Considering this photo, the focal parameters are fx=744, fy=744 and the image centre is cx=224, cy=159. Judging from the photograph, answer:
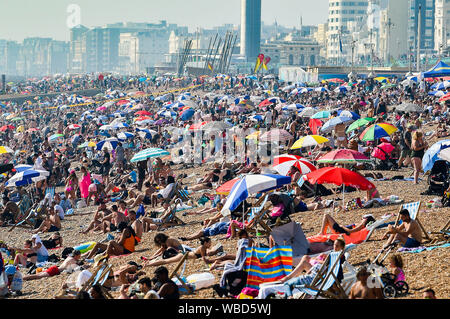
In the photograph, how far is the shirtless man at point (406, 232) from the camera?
9.38 meters

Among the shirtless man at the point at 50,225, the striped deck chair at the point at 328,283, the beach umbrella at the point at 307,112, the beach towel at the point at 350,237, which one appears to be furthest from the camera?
the beach umbrella at the point at 307,112

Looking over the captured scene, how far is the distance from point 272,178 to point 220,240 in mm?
1611

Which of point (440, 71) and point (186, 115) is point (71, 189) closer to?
point (186, 115)

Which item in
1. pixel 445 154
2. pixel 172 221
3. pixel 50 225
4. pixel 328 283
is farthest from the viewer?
pixel 50 225

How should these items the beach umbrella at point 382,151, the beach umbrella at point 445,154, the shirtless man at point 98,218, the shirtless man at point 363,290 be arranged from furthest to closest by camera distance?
the beach umbrella at point 382,151
the shirtless man at point 98,218
the beach umbrella at point 445,154
the shirtless man at point 363,290

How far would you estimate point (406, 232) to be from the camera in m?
9.44

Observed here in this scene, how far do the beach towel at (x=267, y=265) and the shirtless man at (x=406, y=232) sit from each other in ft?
4.81

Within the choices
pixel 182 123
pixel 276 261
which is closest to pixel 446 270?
pixel 276 261

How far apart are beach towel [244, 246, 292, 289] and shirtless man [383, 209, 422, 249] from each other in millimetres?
1466

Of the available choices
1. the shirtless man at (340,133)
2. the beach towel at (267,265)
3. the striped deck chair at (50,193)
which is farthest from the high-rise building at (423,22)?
the beach towel at (267,265)

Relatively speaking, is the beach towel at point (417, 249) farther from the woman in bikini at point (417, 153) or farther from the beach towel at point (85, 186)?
the beach towel at point (85, 186)

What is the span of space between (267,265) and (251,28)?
487 ft

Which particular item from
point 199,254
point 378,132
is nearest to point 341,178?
point 199,254

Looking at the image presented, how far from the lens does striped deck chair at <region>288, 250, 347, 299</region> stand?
24.8 feet
